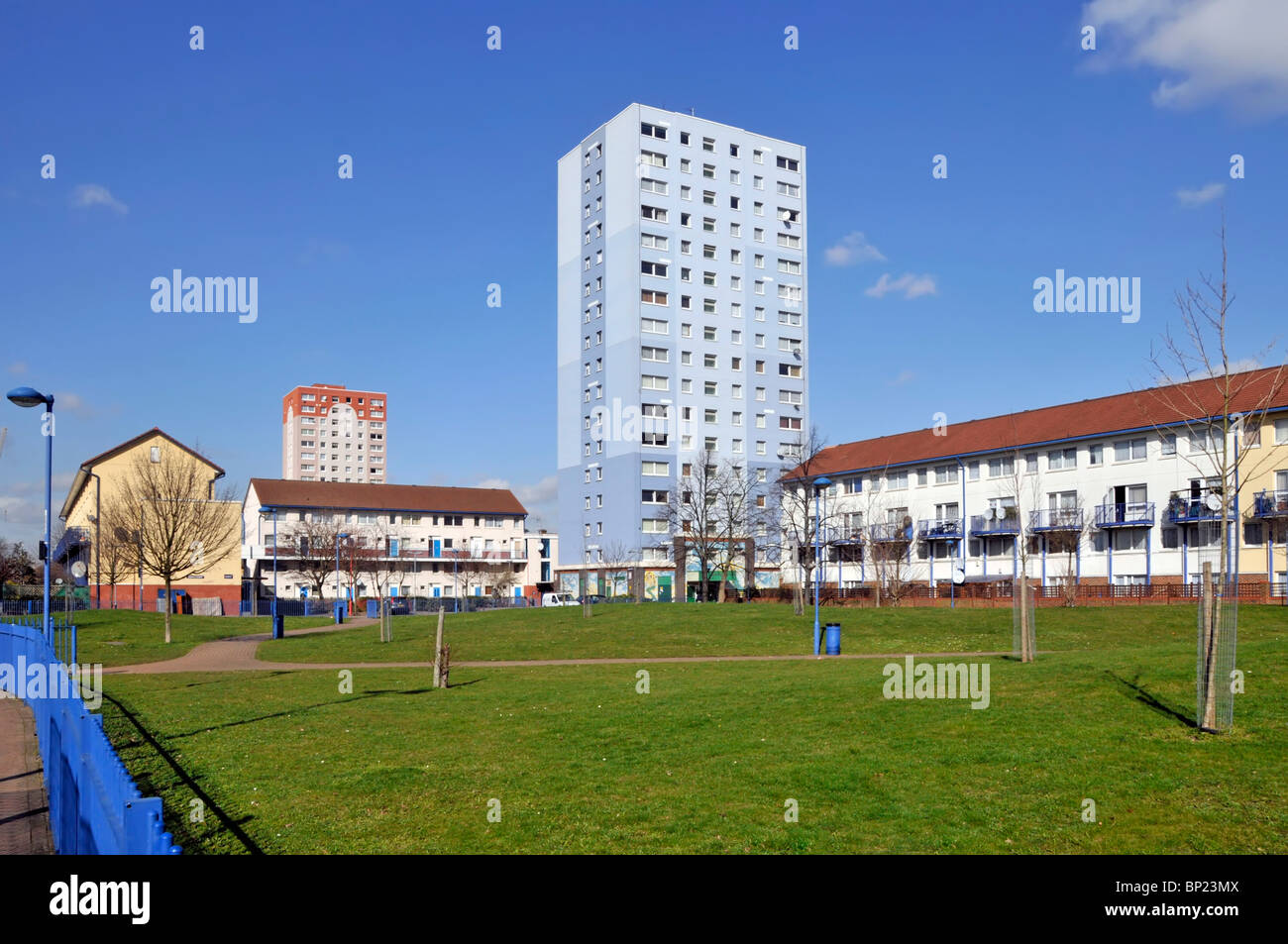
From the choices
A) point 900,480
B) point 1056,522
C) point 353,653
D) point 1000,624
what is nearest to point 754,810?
point 353,653

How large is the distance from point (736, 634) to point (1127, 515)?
31.1m

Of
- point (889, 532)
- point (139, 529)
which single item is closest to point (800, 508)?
point (889, 532)

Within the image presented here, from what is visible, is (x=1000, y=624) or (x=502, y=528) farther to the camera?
(x=502, y=528)

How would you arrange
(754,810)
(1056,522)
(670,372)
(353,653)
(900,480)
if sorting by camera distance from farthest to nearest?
(670,372), (900,480), (1056,522), (353,653), (754,810)

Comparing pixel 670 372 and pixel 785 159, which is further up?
pixel 785 159

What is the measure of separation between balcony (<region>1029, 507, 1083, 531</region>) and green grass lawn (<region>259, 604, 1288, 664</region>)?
16.6 meters

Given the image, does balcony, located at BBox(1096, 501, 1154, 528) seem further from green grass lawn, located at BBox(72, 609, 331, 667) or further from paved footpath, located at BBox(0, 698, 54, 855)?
paved footpath, located at BBox(0, 698, 54, 855)

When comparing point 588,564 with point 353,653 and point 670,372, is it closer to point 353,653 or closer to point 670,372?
point 670,372

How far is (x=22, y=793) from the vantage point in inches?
464

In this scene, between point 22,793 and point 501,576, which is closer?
point 22,793

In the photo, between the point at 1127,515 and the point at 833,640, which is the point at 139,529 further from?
the point at 1127,515

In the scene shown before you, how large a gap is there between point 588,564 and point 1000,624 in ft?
163

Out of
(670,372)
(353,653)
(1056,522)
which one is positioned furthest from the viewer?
(670,372)

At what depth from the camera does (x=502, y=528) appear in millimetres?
104500
